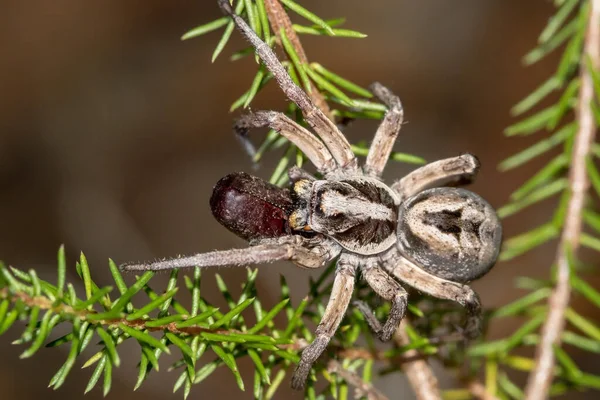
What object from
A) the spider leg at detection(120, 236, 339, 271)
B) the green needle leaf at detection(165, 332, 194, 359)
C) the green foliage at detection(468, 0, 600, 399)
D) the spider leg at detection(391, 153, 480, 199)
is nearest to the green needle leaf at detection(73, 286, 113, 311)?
the green needle leaf at detection(165, 332, 194, 359)

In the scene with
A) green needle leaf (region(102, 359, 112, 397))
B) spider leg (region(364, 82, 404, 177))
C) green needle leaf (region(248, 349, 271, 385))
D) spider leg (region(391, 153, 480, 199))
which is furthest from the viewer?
spider leg (region(391, 153, 480, 199))

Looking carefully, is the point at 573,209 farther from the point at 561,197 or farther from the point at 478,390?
the point at 478,390

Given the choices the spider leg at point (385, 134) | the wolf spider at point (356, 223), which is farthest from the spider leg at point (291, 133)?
the spider leg at point (385, 134)

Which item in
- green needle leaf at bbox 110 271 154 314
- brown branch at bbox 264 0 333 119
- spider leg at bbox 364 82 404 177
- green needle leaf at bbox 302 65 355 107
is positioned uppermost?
brown branch at bbox 264 0 333 119

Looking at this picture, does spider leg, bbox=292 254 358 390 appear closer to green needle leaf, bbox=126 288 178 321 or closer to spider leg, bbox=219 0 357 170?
spider leg, bbox=219 0 357 170

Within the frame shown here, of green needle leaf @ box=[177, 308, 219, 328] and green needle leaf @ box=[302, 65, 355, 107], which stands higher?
green needle leaf @ box=[302, 65, 355, 107]
